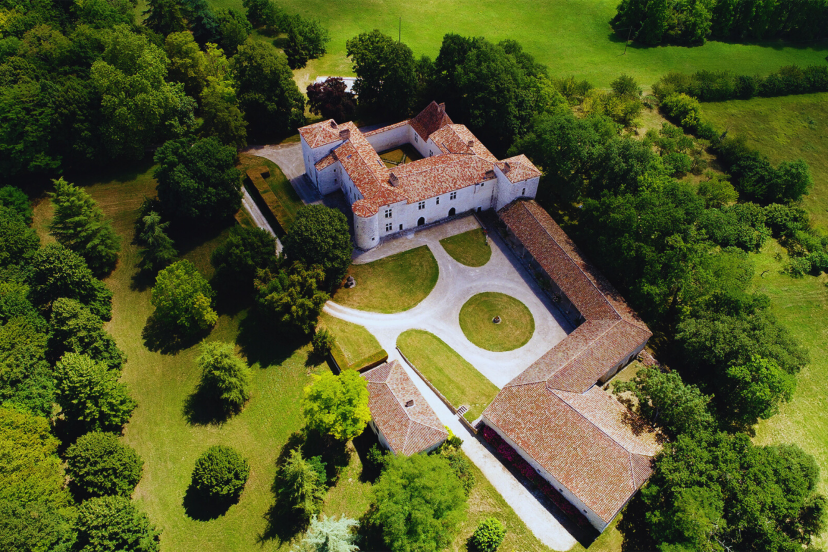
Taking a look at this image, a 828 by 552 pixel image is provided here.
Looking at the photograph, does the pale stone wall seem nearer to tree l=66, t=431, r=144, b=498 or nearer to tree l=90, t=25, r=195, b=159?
tree l=66, t=431, r=144, b=498

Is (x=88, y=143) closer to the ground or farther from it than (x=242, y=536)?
farther from it

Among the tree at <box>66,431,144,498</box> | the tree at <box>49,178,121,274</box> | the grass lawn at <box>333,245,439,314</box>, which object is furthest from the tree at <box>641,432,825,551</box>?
the tree at <box>49,178,121,274</box>

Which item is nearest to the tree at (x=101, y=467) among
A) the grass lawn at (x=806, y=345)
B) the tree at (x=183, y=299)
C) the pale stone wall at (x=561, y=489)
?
the tree at (x=183, y=299)

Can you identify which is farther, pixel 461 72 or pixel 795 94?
pixel 795 94

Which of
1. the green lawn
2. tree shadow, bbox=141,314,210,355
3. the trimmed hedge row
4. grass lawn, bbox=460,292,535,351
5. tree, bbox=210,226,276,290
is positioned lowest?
tree shadow, bbox=141,314,210,355

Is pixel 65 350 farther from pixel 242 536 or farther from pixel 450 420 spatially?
pixel 450 420

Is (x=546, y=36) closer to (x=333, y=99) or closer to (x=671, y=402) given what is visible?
(x=333, y=99)

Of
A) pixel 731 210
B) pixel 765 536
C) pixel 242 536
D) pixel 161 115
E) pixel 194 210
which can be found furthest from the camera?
pixel 161 115

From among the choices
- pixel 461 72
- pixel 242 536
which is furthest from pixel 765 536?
pixel 461 72
